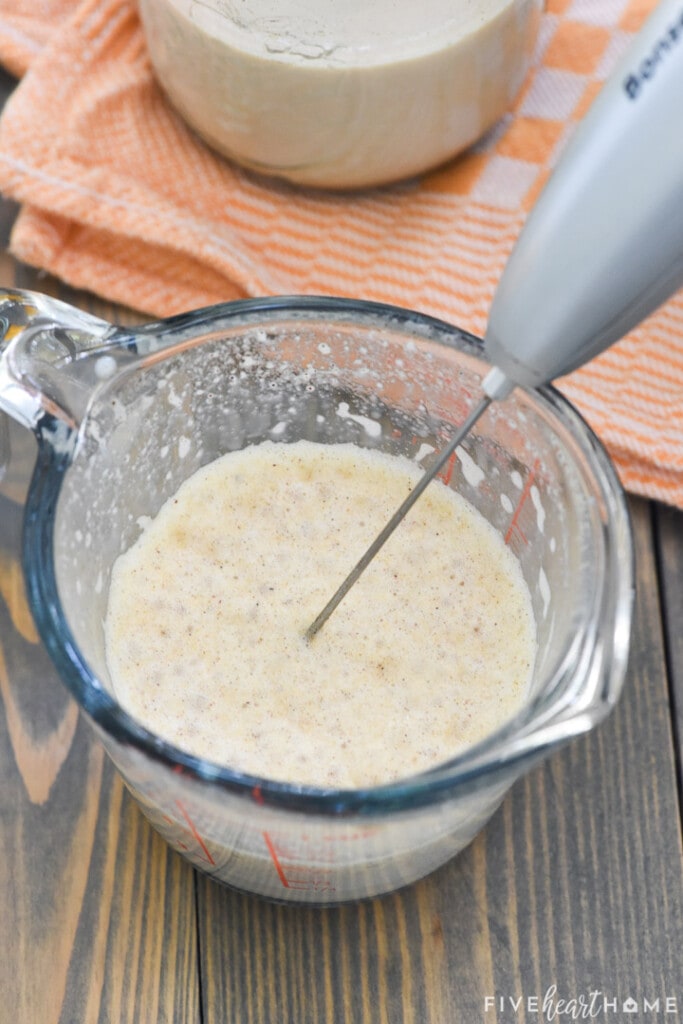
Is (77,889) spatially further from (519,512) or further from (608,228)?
(608,228)

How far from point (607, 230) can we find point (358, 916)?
1.30 feet

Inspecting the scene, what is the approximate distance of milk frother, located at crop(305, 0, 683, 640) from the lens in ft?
1.59

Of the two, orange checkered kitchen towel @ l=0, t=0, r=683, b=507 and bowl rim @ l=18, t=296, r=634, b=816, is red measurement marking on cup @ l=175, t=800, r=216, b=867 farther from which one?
orange checkered kitchen towel @ l=0, t=0, r=683, b=507

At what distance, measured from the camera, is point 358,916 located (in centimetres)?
68

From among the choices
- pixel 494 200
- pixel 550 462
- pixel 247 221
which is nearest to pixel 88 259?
pixel 247 221

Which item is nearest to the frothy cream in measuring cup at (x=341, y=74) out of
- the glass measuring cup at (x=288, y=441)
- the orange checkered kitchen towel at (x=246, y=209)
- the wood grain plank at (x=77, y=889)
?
the orange checkered kitchen towel at (x=246, y=209)

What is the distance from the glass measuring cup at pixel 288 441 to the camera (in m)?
0.51

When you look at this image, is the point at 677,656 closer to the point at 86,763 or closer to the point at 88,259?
the point at 86,763

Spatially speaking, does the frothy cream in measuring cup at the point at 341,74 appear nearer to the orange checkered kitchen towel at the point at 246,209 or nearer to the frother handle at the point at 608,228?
the orange checkered kitchen towel at the point at 246,209

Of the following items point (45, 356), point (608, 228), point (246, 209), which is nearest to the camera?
point (608, 228)

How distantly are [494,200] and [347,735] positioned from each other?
452 millimetres

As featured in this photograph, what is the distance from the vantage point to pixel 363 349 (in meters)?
0.68

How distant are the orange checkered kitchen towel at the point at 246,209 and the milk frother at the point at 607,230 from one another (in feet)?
0.96

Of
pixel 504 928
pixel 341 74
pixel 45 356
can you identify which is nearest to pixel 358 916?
pixel 504 928
